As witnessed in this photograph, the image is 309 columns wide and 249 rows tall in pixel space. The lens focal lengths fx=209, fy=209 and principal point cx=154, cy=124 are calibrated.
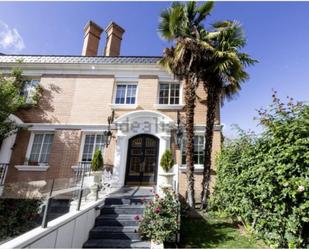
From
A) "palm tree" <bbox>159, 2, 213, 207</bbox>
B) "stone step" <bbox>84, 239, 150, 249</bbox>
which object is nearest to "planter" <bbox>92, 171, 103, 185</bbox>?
"stone step" <bbox>84, 239, 150, 249</bbox>

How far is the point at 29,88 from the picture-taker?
1204cm

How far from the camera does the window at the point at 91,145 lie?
425 inches

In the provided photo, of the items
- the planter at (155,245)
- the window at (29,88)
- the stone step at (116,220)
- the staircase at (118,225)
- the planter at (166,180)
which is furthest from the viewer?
the window at (29,88)

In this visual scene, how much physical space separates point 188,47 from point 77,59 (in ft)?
23.3

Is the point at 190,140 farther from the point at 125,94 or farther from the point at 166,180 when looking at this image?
the point at 125,94

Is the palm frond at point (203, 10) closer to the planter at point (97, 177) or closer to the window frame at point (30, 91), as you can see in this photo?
the planter at point (97, 177)

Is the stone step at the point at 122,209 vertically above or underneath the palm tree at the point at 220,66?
underneath

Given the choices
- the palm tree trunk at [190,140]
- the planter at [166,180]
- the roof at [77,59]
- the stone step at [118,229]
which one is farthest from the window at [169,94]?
the stone step at [118,229]

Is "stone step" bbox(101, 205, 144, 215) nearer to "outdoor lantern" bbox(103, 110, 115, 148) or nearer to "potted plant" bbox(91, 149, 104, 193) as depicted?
"potted plant" bbox(91, 149, 104, 193)

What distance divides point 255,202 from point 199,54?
5762 mm

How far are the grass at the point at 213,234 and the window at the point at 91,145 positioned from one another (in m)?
5.76

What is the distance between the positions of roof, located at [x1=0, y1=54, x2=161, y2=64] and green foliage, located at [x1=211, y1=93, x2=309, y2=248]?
8.27 metres

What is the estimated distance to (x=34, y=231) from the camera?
357 centimetres
